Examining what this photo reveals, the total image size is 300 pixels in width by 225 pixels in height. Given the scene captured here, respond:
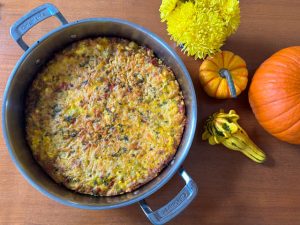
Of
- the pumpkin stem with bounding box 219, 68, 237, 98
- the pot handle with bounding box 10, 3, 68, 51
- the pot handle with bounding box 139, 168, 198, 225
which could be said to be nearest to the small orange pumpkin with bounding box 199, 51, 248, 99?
the pumpkin stem with bounding box 219, 68, 237, 98

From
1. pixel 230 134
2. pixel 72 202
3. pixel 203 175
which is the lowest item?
pixel 203 175

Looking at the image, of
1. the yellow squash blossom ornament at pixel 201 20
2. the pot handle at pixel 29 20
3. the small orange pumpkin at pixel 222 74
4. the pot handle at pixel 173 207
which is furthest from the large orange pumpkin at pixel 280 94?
the pot handle at pixel 29 20

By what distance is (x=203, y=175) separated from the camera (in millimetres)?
961

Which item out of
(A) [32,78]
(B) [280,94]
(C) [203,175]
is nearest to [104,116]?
(A) [32,78]

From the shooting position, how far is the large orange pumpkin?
2.85 feet

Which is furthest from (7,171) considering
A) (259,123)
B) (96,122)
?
(259,123)

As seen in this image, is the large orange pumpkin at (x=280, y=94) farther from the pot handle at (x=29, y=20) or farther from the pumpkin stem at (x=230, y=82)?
the pot handle at (x=29, y=20)

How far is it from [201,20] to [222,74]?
0.16 metres

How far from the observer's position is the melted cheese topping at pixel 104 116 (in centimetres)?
89

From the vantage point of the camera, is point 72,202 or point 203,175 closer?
point 72,202

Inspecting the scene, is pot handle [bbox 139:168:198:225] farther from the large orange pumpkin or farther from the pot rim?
the large orange pumpkin

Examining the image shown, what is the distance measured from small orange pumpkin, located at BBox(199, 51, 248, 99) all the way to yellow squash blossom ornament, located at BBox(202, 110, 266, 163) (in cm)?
6

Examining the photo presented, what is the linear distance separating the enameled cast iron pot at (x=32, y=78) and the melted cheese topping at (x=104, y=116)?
2 cm

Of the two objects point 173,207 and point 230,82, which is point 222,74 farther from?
point 173,207
